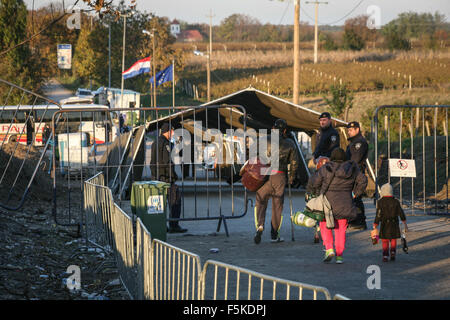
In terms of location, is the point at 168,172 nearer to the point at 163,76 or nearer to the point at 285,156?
the point at 285,156

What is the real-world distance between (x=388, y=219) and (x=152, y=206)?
3366 mm

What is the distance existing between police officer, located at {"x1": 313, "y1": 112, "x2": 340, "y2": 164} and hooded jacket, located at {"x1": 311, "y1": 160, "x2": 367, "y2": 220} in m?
2.48

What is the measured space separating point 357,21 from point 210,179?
10234 centimetres

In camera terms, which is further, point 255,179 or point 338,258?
point 255,179

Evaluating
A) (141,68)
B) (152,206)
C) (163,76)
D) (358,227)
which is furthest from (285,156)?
(141,68)

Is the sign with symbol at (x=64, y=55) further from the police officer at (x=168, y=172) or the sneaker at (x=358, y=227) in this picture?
the sneaker at (x=358, y=227)

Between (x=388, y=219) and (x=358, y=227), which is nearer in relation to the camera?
(x=388, y=219)

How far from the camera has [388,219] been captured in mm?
8930

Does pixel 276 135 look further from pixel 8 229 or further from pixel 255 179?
pixel 8 229

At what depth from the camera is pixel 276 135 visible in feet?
34.6

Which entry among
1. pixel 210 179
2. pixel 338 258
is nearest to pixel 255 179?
pixel 338 258

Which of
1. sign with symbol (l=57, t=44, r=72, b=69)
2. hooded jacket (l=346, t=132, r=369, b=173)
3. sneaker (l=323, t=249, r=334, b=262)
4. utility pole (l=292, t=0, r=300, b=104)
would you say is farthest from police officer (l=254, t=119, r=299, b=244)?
sign with symbol (l=57, t=44, r=72, b=69)

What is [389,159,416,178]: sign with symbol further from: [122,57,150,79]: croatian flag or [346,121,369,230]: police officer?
[122,57,150,79]: croatian flag

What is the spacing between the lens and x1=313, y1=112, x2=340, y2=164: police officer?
11562 mm
